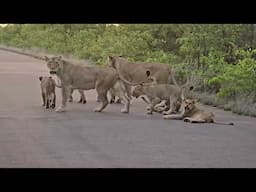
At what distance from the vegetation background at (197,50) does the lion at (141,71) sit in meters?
1.65

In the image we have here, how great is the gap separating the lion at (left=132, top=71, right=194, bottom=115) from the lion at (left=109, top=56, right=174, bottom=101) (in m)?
0.85

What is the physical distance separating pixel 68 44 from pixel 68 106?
23.5 m

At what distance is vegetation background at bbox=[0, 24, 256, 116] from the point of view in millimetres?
16547

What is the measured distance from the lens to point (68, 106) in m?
14.5

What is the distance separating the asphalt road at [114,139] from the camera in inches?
342

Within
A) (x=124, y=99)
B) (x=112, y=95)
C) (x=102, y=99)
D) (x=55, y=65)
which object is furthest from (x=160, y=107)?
(x=55, y=65)

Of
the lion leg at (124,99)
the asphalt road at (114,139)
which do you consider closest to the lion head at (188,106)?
the asphalt road at (114,139)

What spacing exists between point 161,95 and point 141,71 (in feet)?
5.69

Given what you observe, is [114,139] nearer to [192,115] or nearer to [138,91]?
[192,115]
